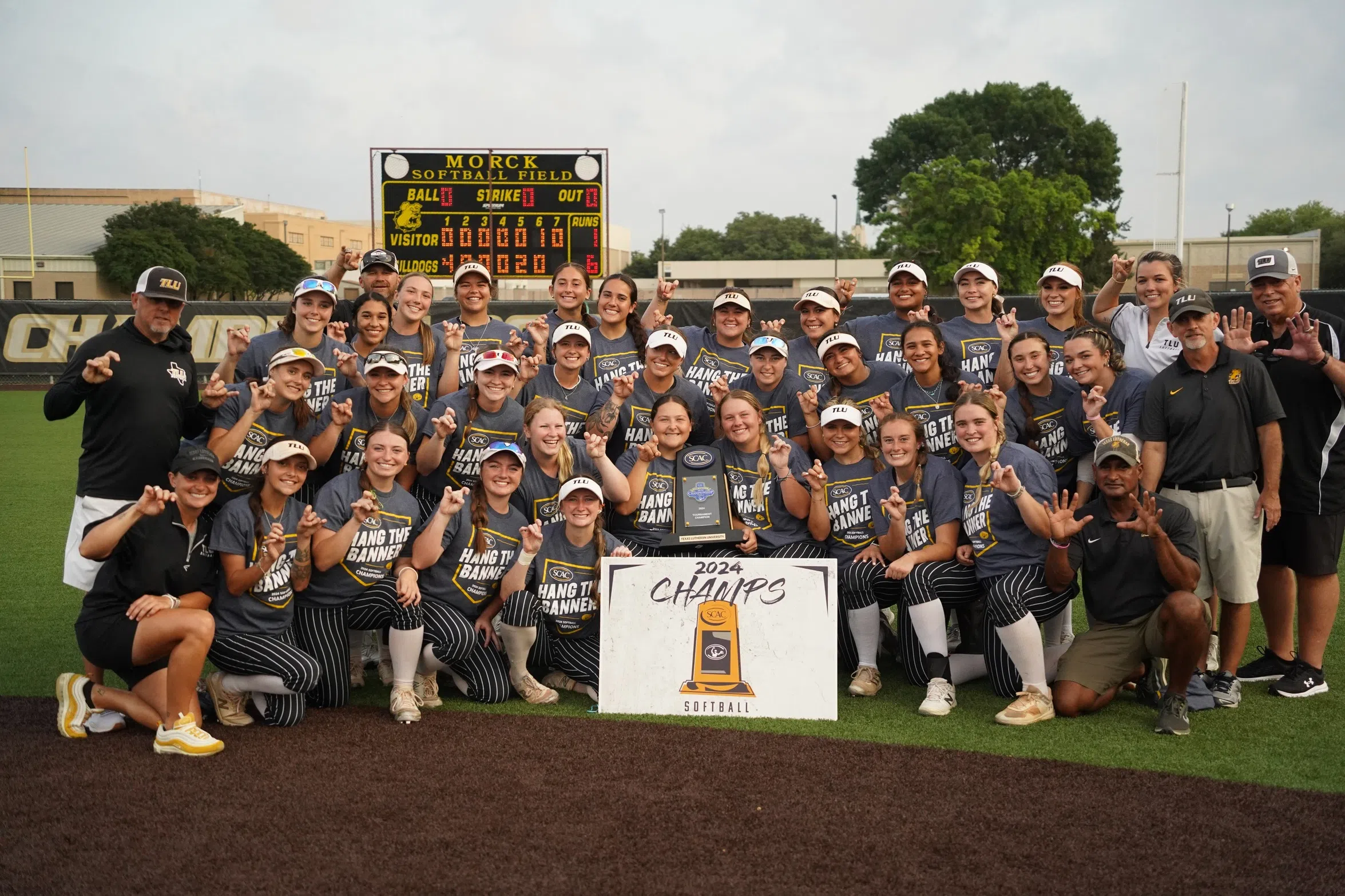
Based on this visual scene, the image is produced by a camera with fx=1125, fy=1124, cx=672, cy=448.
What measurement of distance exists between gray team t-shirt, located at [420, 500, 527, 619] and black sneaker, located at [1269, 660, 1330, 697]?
4.21m

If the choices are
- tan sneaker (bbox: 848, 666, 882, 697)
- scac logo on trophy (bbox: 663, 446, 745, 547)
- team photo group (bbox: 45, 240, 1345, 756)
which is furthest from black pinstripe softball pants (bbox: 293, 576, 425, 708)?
tan sneaker (bbox: 848, 666, 882, 697)

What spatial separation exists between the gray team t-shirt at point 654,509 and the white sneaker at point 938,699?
170 cm

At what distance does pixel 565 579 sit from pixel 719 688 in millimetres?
1030

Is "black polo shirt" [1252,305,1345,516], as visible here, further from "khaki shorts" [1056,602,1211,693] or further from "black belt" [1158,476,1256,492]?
"khaki shorts" [1056,602,1211,693]

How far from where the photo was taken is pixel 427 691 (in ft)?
19.9

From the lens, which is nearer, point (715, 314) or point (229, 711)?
point (229, 711)

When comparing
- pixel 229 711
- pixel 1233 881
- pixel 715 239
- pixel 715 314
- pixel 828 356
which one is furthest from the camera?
pixel 715 239

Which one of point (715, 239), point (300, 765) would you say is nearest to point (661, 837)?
point (300, 765)

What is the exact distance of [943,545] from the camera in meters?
6.24

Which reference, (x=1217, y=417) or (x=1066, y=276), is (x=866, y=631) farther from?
(x=1066, y=276)

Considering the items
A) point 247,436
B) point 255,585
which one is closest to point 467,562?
point 255,585

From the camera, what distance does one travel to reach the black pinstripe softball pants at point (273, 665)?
18.2 feet

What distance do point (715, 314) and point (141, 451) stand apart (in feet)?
11.9

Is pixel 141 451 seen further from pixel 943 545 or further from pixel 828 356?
pixel 943 545
